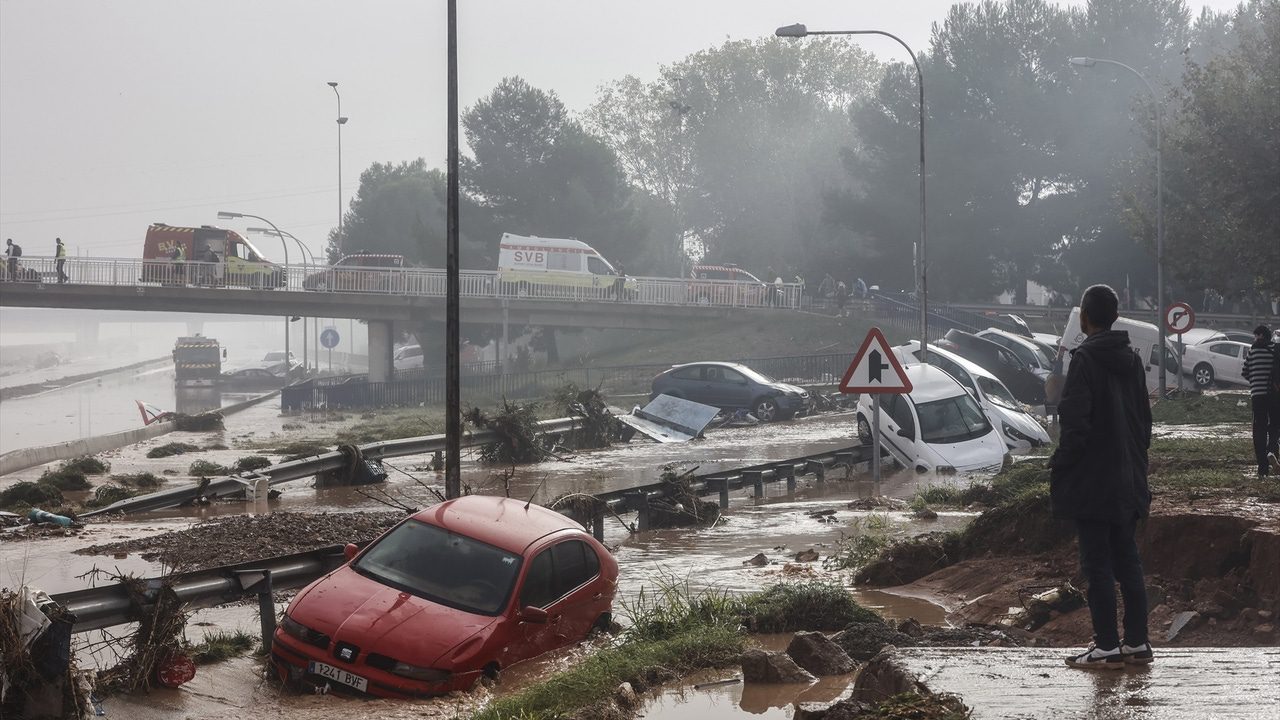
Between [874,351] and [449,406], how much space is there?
21.8 ft

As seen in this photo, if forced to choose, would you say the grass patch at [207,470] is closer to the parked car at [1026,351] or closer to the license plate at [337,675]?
the license plate at [337,675]

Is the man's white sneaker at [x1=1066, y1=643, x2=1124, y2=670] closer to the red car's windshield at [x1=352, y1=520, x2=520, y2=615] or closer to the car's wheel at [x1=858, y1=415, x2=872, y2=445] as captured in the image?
the red car's windshield at [x1=352, y1=520, x2=520, y2=615]

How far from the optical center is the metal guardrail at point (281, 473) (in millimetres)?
17266

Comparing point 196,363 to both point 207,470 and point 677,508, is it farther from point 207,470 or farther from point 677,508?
point 677,508

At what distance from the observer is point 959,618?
9469 millimetres

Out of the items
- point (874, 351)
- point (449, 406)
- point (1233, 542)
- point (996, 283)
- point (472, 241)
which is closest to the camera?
point (1233, 542)

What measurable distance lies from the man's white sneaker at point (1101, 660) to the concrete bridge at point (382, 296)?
147 ft

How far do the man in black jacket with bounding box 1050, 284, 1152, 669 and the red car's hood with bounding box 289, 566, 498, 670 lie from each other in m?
3.78

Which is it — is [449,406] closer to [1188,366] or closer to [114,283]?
[1188,366]

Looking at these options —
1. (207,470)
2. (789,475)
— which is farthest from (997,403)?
(207,470)

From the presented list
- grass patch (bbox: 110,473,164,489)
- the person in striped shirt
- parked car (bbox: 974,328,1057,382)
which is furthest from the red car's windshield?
parked car (bbox: 974,328,1057,382)

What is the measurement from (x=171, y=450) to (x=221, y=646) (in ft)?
68.0

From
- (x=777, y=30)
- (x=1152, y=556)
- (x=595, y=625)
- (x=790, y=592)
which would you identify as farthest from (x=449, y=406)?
A: (x=777, y=30)

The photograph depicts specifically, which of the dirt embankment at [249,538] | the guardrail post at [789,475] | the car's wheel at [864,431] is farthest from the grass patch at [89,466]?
the car's wheel at [864,431]
